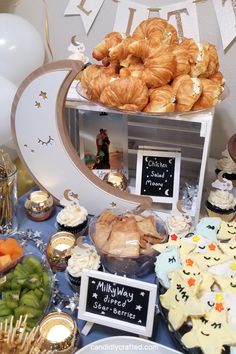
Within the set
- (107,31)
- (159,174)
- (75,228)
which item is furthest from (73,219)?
(107,31)

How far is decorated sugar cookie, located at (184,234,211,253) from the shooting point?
2.74 ft

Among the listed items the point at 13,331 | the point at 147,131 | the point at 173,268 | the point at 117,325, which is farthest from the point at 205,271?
the point at 147,131

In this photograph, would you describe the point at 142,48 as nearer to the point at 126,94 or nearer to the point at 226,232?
the point at 126,94

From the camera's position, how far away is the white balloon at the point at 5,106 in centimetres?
111

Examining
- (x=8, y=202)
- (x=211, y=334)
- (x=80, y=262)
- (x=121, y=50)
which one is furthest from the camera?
(x=8, y=202)

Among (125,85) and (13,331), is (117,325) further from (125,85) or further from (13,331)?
(125,85)

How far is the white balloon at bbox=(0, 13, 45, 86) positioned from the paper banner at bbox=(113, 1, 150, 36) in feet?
0.90

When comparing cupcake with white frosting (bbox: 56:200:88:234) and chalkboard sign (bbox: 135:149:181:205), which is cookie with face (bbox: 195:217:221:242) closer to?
chalkboard sign (bbox: 135:149:181:205)

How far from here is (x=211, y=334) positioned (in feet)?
2.15

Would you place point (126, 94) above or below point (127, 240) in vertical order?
above

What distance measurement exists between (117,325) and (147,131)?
74 centimetres


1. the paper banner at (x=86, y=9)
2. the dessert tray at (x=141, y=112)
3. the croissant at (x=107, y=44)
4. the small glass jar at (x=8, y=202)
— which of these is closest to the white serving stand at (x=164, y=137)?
the dessert tray at (x=141, y=112)

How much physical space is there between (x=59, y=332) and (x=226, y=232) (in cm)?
42

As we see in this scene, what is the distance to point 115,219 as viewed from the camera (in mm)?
975
